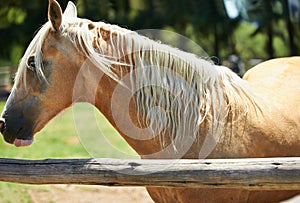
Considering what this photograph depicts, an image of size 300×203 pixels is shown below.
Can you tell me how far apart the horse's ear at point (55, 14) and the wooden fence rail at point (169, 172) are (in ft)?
2.60

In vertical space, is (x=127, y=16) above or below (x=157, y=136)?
below

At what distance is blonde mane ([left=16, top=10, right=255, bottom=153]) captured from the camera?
10.0 feet

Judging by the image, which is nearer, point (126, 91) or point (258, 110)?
point (126, 91)

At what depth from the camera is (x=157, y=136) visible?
10.1ft

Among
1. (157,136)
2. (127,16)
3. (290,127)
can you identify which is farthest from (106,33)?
(127,16)

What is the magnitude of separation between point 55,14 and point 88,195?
351 centimetres

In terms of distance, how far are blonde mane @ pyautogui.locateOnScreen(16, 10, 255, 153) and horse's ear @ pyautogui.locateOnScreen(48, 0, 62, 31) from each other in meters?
0.05

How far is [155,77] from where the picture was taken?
3.08m

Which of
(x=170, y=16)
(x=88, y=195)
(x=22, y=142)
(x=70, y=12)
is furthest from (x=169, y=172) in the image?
(x=170, y=16)

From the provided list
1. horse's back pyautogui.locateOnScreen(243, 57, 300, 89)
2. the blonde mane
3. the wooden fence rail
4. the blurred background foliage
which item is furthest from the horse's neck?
the blurred background foliage

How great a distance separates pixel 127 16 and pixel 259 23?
562 cm

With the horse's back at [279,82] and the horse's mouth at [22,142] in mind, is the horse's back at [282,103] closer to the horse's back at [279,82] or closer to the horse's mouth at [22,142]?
the horse's back at [279,82]

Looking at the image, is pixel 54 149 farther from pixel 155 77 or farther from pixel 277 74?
pixel 155 77

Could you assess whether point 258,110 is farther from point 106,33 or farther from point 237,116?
point 106,33
